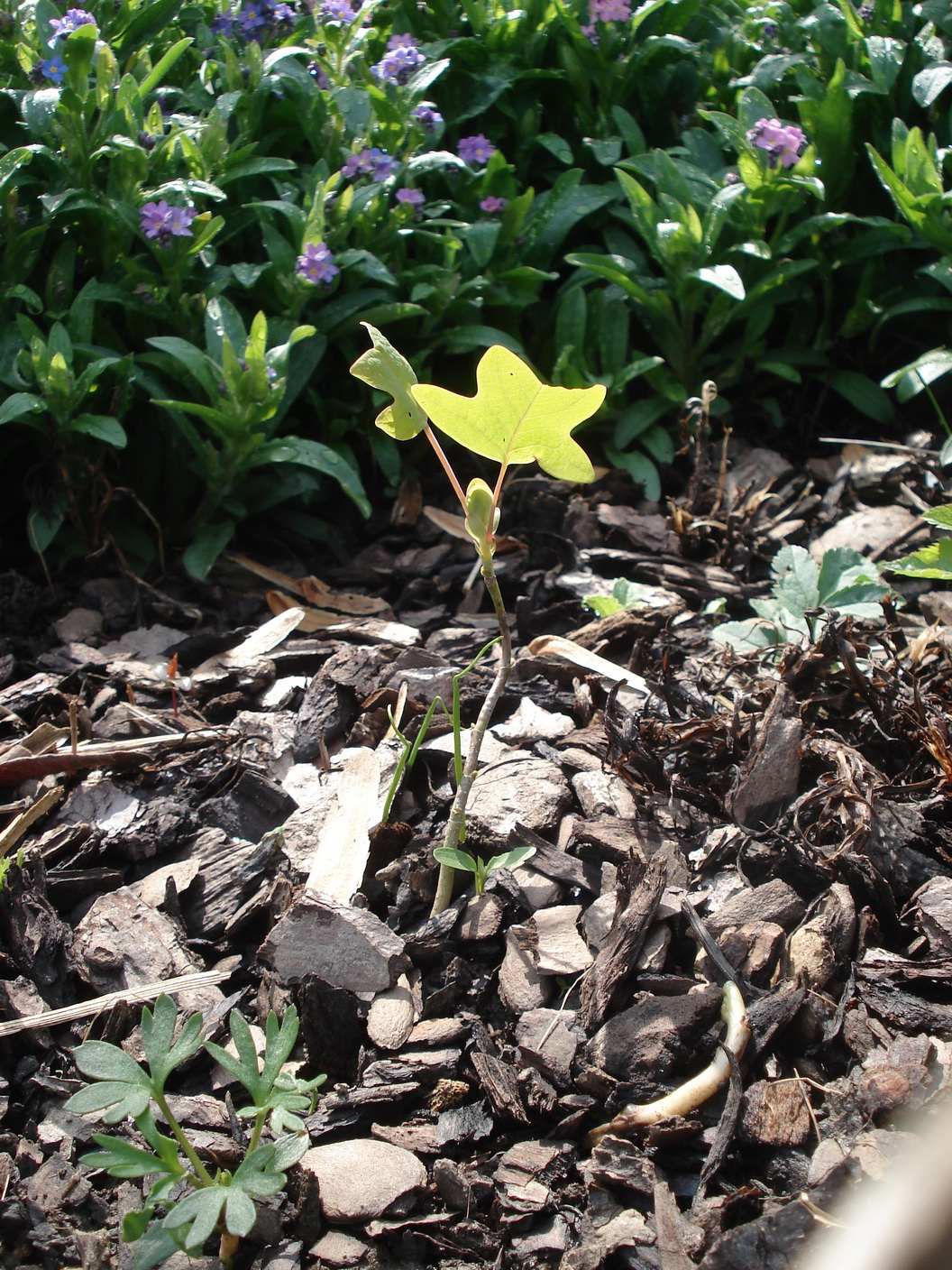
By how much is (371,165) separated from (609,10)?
1.04 m

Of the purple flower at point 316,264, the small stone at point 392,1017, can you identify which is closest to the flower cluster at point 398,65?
the purple flower at point 316,264

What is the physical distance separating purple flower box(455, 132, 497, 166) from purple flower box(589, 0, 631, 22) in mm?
562

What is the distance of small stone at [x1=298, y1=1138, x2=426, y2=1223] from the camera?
44.9 inches

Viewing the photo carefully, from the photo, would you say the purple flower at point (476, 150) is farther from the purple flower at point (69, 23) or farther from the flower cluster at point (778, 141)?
the purple flower at point (69, 23)

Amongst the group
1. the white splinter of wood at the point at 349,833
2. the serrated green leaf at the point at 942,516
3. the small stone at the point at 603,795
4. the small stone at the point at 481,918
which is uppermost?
the serrated green leaf at the point at 942,516

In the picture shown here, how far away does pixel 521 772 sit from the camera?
175 cm

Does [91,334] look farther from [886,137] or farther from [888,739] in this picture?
[886,137]

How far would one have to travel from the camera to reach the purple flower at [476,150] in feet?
9.29

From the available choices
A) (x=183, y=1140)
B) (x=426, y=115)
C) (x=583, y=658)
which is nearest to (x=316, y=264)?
(x=426, y=115)

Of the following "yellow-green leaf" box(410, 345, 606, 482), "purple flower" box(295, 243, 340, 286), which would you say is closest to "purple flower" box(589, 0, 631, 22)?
"purple flower" box(295, 243, 340, 286)

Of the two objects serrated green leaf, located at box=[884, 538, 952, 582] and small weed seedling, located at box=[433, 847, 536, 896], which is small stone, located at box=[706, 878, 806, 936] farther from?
serrated green leaf, located at box=[884, 538, 952, 582]

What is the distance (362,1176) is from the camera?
3.85ft

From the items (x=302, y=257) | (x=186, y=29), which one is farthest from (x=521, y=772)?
(x=186, y=29)

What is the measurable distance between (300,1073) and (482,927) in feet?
1.13
